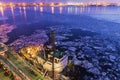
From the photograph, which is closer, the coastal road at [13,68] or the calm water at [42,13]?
the coastal road at [13,68]

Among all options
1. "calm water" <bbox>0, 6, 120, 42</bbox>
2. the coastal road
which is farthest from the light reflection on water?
the coastal road

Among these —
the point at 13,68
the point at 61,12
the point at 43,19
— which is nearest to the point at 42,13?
the point at 61,12

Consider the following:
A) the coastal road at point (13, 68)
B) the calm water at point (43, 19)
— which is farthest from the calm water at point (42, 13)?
the coastal road at point (13, 68)

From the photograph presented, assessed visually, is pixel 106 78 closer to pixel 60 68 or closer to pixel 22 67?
pixel 60 68

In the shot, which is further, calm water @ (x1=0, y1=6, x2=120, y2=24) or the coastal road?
calm water @ (x1=0, y1=6, x2=120, y2=24)

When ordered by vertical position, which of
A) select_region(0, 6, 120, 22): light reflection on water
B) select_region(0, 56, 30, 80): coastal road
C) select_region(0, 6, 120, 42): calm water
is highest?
select_region(0, 6, 120, 22): light reflection on water

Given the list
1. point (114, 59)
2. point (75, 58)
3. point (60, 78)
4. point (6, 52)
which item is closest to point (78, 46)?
point (75, 58)

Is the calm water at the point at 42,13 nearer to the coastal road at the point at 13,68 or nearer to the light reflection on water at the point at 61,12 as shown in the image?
the light reflection on water at the point at 61,12

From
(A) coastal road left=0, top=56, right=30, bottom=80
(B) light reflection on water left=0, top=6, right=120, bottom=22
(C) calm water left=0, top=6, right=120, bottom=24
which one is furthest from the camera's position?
(B) light reflection on water left=0, top=6, right=120, bottom=22

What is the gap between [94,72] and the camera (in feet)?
78.4

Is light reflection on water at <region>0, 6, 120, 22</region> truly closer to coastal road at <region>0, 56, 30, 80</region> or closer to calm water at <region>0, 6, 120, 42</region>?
calm water at <region>0, 6, 120, 42</region>

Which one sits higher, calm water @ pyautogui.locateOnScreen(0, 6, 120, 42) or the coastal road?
Answer: calm water @ pyautogui.locateOnScreen(0, 6, 120, 42)

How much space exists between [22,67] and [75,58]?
486 inches

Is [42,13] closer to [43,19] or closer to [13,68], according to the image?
[43,19]
